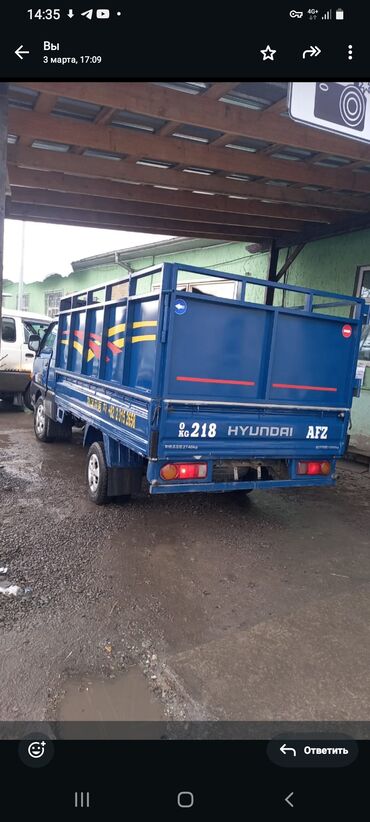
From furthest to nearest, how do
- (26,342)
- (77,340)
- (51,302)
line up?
1. (51,302)
2. (26,342)
3. (77,340)

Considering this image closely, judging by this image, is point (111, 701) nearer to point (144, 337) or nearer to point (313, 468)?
point (144, 337)

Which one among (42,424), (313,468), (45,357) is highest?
(45,357)

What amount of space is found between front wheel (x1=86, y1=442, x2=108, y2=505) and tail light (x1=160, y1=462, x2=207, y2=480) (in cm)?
114

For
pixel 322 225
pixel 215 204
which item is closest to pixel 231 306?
pixel 215 204

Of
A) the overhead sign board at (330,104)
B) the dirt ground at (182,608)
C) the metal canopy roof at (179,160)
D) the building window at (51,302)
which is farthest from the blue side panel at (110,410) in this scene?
the building window at (51,302)

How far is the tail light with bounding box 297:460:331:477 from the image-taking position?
15.9 ft

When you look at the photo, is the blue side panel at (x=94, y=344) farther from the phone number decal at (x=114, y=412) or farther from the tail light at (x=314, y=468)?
the tail light at (x=314, y=468)

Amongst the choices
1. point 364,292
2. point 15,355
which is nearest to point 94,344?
point 364,292

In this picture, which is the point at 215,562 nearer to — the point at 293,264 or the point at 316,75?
the point at 316,75

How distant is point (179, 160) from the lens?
567 cm

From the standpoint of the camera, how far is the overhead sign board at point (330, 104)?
2.39 m

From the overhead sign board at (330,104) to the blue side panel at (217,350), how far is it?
5.62ft

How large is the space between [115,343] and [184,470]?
164 centimetres

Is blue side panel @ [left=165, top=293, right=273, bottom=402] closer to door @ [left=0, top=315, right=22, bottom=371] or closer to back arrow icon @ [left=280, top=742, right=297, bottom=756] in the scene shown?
back arrow icon @ [left=280, top=742, right=297, bottom=756]
